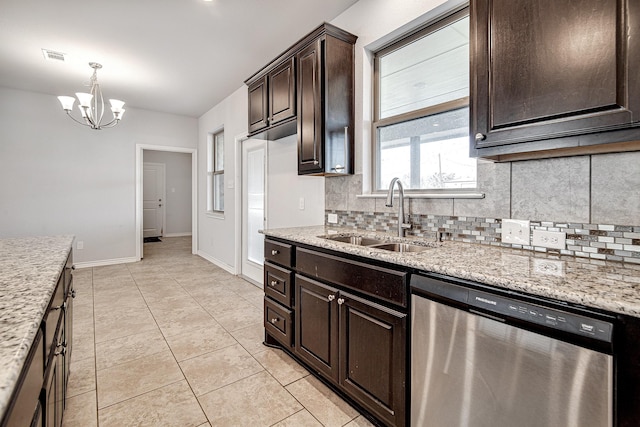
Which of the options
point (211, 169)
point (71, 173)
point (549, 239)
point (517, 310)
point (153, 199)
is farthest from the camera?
point (153, 199)

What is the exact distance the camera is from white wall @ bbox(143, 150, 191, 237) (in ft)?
29.3

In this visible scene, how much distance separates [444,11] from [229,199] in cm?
376

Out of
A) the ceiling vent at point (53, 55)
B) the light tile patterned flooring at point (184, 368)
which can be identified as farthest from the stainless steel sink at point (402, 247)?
the ceiling vent at point (53, 55)

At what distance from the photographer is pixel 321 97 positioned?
2.36 metres

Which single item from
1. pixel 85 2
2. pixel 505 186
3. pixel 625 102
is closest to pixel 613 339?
pixel 625 102

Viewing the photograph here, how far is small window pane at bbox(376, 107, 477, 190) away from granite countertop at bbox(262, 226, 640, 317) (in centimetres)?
54

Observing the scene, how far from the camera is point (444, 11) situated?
6.53 feet

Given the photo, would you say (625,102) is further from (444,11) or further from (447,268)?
(444,11)

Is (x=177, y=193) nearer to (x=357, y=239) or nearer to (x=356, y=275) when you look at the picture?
(x=357, y=239)

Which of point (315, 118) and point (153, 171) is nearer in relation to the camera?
point (315, 118)

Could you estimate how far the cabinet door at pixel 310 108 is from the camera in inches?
93.1

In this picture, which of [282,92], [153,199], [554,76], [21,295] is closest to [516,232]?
[554,76]

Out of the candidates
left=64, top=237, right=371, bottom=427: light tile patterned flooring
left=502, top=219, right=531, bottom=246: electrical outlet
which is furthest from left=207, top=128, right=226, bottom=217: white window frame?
left=502, top=219, right=531, bottom=246: electrical outlet

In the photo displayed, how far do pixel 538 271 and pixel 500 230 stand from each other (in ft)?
1.75
